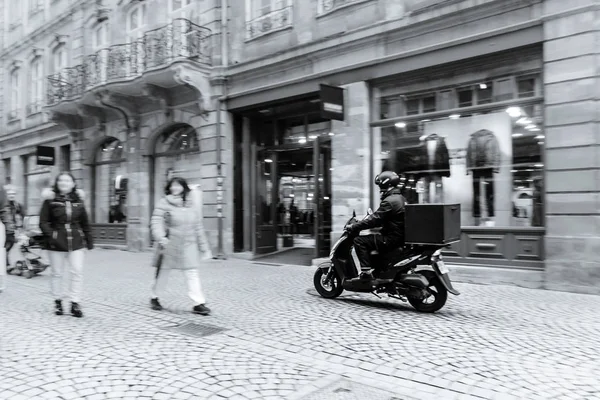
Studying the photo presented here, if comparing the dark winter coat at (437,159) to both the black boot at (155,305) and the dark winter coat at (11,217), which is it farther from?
the dark winter coat at (11,217)

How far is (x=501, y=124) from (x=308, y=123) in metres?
4.60

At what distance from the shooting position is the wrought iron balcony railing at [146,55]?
12.4 meters

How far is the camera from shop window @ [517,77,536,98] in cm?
796

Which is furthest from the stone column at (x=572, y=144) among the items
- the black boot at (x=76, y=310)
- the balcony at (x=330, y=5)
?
the black boot at (x=76, y=310)

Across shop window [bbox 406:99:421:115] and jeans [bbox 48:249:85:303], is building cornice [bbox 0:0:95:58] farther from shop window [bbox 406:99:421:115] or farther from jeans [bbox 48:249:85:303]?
jeans [bbox 48:249:85:303]

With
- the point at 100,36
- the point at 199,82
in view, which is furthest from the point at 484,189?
the point at 100,36

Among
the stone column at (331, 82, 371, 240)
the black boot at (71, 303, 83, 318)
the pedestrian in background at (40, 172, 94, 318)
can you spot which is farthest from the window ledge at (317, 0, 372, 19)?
the black boot at (71, 303, 83, 318)

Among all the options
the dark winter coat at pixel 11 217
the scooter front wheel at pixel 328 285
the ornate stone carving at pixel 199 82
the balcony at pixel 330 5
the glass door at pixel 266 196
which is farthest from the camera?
the glass door at pixel 266 196

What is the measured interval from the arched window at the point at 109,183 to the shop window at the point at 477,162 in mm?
9200

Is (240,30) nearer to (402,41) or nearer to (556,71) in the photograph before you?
(402,41)

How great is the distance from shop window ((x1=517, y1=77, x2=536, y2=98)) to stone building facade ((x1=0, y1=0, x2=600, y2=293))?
0.07ft

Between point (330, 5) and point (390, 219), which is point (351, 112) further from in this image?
point (390, 219)

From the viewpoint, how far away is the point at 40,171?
1933 cm

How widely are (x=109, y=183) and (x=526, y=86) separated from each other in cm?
1286
